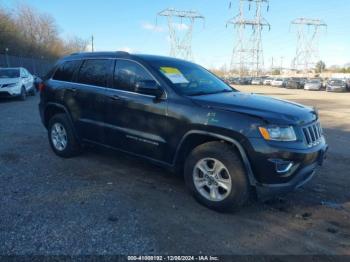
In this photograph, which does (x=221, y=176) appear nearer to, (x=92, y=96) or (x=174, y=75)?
(x=174, y=75)

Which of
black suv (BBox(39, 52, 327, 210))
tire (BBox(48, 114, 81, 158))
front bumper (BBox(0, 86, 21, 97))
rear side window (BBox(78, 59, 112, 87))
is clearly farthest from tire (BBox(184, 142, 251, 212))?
front bumper (BBox(0, 86, 21, 97))

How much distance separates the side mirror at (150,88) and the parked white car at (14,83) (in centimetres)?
1293

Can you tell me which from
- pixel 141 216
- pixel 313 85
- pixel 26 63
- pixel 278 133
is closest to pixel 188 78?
pixel 278 133

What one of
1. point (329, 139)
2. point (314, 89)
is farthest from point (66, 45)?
point (329, 139)

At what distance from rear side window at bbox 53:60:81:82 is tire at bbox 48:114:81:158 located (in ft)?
2.14

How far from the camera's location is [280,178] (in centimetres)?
381

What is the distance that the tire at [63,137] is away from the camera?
5.95 metres

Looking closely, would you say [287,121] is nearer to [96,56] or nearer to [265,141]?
[265,141]

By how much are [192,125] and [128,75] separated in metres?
1.41

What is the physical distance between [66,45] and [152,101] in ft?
232

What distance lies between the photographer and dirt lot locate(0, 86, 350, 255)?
11.1ft

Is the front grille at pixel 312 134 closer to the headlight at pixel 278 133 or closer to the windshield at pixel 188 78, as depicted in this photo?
the headlight at pixel 278 133

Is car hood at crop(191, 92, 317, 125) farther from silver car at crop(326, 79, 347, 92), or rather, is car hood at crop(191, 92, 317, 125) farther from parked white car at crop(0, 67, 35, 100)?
silver car at crop(326, 79, 347, 92)

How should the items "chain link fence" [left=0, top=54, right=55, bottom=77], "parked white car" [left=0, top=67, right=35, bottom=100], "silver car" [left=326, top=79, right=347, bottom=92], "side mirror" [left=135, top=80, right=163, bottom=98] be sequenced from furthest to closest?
"silver car" [left=326, top=79, right=347, bottom=92] < "chain link fence" [left=0, top=54, right=55, bottom=77] < "parked white car" [left=0, top=67, right=35, bottom=100] < "side mirror" [left=135, top=80, right=163, bottom=98]
